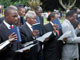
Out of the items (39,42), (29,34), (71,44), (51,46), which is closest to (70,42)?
(71,44)

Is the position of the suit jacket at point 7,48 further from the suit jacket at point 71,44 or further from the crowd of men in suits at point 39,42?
the suit jacket at point 71,44

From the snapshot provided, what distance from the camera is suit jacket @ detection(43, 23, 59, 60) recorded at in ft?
18.4

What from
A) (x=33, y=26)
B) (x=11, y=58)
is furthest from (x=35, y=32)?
(x=11, y=58)

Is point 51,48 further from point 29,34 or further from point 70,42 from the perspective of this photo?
point 29,34

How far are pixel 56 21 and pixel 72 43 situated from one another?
0.69 metres

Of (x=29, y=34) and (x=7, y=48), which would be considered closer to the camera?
(x=7, y=48)

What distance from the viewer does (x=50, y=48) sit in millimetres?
5641

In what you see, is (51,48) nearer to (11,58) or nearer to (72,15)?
(72,15)

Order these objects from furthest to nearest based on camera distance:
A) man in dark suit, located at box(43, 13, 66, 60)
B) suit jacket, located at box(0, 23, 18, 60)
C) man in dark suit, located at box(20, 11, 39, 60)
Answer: man in dark suit, located at box(43, 13, 66, 60) → man in dark suit, located at box(20, 11, 39, 60) → suit jacket, located at box(0, 23, 18, 60)

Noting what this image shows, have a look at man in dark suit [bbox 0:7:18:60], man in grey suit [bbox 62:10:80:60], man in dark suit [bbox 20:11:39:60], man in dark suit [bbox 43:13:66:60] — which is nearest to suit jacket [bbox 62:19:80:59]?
man in grey suit [bbox 62:10:80:60]

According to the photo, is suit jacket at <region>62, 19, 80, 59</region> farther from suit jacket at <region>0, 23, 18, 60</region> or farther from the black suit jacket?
suit jacket at <region>0, 23, 18, 60</region>

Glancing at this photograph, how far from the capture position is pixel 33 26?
4855mm

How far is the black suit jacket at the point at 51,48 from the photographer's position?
5594 mm

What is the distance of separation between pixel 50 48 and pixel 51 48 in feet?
0.08
